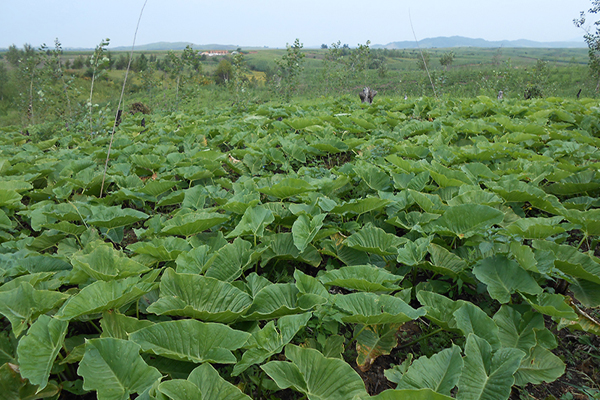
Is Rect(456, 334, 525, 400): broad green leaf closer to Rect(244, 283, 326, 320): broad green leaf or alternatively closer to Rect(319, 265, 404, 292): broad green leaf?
Rect(319, 265, 404, 292): broad green leaf

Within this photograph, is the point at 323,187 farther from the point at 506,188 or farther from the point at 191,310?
the point at 191,310

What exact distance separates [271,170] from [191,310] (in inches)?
102

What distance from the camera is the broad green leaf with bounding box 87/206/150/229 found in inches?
89.9

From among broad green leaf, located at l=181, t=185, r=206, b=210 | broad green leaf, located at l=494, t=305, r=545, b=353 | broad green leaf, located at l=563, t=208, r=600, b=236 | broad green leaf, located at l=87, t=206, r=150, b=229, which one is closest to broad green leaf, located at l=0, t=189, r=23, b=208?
broad green leaf, located at l=87, t=206, r=150, b=229

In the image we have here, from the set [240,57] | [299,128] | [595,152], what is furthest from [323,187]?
[240,57]

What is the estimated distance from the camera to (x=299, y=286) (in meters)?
1.59

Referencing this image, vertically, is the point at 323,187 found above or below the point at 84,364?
above

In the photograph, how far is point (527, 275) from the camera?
168 centimetres

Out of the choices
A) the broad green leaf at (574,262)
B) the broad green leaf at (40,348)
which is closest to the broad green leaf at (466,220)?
the broad green leaf at (574,262)

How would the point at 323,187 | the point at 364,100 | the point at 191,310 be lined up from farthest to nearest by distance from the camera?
the point at 364,100, the point at 323,187, the point at 191,310

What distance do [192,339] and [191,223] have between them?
91cm

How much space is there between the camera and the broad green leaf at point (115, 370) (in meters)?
1.17

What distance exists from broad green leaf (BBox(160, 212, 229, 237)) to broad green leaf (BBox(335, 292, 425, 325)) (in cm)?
98

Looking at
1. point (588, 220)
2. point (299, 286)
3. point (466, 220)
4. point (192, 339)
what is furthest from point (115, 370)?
point (588, 220)
